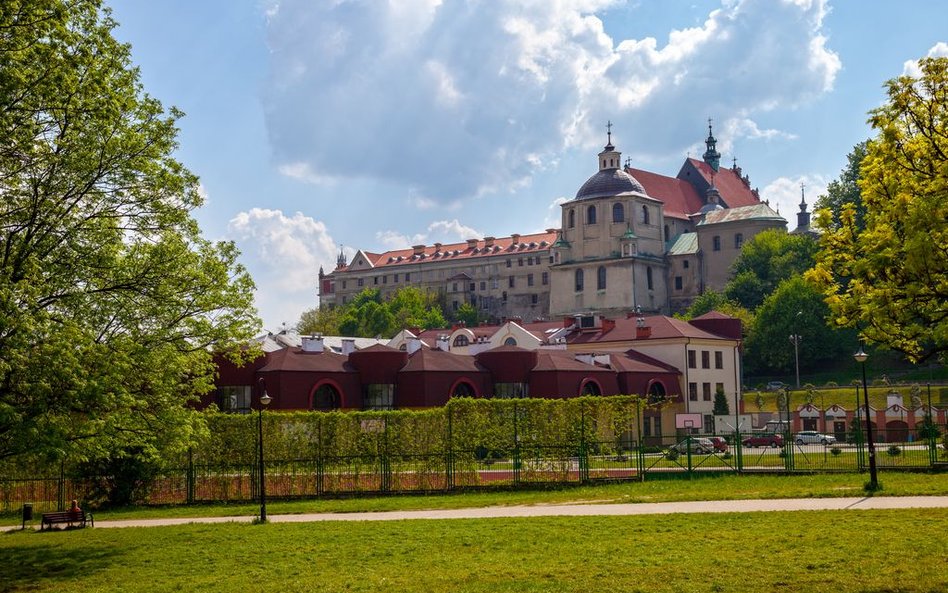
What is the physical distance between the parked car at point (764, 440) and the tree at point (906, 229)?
119 feet

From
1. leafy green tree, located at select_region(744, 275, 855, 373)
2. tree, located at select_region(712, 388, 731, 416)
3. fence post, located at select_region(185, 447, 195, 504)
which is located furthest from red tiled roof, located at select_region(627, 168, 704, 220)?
fence post, located at select_region(185, 447, 195, 504)

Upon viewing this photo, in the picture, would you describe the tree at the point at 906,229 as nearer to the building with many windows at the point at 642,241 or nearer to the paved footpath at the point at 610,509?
the paved footpath at the point at 610,509

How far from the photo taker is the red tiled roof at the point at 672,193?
15675cm

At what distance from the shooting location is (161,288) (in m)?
24.2

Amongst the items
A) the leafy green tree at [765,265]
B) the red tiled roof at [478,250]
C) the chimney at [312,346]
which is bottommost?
the chimney at [312,346]

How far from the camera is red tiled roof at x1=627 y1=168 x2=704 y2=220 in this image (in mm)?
156750

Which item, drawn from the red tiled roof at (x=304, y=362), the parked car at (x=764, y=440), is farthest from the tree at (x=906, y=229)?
the red tiled roof at (x=304, y=362)


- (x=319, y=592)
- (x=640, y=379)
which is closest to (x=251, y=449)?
(x=319, y=592)

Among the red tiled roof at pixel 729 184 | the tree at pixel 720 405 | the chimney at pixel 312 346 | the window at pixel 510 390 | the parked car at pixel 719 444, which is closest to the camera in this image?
the parked car at pixel 719 444

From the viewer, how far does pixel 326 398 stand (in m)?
57.2

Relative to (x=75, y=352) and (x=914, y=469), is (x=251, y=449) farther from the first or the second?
(x=914, y=469)

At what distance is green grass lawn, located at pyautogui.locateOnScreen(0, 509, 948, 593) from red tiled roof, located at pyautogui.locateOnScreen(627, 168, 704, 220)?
133428 millimetres

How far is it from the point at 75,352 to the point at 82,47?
21.4ft

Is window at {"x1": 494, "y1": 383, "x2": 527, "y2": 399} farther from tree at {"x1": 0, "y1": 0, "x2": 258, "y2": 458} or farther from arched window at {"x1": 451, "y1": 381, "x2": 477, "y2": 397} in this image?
tree at {"x1": 0, "y1": 0, "x2": 258, "y2": 458}
